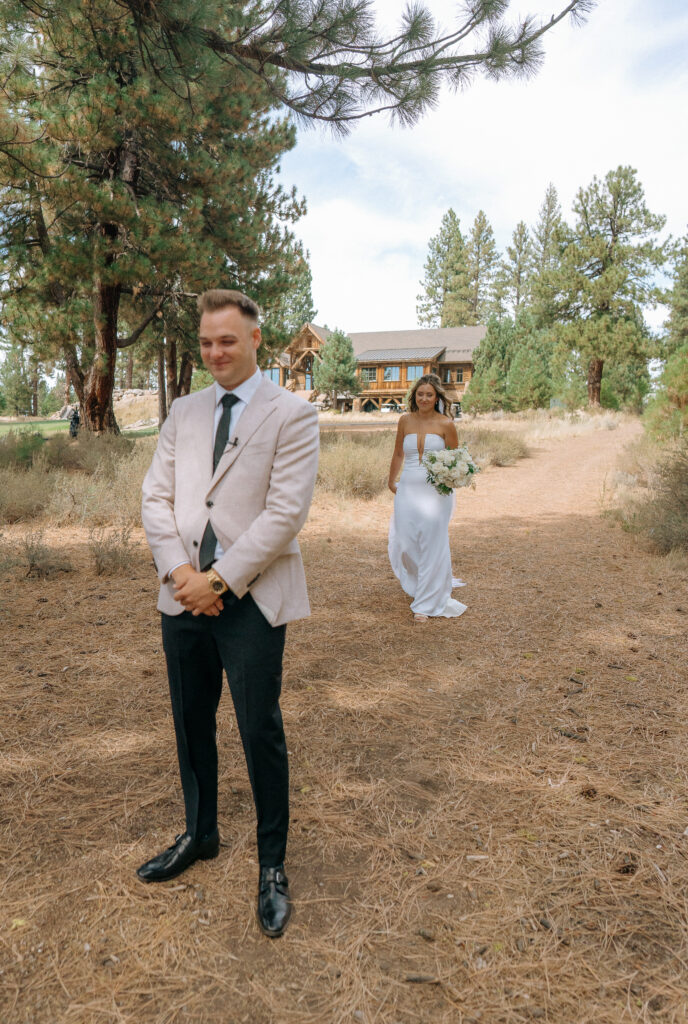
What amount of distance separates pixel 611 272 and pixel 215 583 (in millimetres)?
40219

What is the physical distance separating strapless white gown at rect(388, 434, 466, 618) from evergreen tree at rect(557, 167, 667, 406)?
1376 inches

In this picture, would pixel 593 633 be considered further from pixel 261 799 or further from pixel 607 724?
pixel 261 799

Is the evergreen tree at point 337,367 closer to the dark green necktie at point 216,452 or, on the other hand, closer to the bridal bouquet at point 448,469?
the bridal bouquet at point 448,469

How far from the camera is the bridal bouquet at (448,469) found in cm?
584

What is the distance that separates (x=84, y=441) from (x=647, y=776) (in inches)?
534

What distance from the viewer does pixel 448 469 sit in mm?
5852

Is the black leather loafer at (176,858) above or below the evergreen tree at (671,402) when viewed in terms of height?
below

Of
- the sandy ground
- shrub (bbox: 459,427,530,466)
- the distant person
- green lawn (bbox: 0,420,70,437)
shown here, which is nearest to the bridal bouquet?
the sandy ground

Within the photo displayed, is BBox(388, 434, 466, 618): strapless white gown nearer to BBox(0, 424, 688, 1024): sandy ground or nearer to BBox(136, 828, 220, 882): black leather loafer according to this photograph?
BBox(0, 424, 688, 1024): sandy ground

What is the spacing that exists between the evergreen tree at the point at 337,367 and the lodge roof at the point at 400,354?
8339 mm

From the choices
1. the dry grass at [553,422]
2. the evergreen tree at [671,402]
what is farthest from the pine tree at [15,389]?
the evergreen tree at [671,402]

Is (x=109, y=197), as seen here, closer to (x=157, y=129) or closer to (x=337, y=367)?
(x=157, y=129)

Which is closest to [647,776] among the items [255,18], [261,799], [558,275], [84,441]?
[261,799]

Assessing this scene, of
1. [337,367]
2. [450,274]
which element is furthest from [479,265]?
[337,367]
